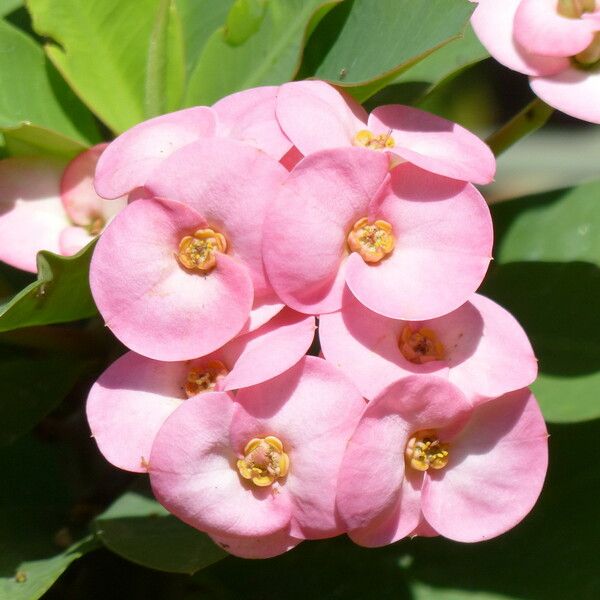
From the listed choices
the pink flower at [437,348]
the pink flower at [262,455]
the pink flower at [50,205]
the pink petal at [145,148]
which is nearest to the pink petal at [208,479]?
the pink flower at [262,455]

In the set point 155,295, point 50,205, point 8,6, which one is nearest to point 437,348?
point 155,295

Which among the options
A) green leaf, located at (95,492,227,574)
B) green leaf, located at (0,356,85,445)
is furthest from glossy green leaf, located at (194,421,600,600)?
green leaf, located at (0,356,85,445)

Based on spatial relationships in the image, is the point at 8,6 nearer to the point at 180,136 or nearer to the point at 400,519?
the point at 180,136

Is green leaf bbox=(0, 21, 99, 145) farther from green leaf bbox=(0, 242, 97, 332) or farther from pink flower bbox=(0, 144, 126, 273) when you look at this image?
green leaf bbox=(0, 242, 97, 332)

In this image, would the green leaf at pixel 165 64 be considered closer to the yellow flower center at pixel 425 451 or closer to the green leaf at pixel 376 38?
the green leaf at pixel 376 38

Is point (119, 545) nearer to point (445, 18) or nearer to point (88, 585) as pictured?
point (88, 585)

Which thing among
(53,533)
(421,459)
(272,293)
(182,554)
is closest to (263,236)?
(272,293)
